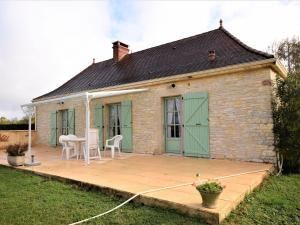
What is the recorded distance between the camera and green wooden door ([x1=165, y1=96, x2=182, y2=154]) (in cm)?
786

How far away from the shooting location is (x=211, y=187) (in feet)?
9.57

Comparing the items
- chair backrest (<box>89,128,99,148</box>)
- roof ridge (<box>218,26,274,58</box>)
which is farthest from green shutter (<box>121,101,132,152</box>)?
roof ridge (<box>218,26,274,58</box>)

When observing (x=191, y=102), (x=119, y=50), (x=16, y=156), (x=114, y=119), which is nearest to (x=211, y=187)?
(x=191, y=102)

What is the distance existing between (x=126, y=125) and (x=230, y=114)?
12.9ft

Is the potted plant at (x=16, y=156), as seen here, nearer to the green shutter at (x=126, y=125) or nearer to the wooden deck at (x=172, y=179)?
the wooden deck at (x=172, y=179)

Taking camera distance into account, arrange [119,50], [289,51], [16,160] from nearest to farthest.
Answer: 1. [16,160]
2. [119,50]
3. [289,51]

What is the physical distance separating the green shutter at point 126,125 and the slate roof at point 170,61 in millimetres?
980

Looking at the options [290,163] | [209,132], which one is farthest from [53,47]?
[290,163]

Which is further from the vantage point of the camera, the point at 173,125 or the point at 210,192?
the point at 173,125

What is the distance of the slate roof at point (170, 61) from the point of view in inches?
283

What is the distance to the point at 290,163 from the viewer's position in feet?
19.0

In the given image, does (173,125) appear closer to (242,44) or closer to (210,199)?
(242,44)

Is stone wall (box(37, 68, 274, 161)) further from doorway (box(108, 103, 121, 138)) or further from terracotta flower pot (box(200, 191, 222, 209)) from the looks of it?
terracotta flower pot (box(200, 191, 222, 209))

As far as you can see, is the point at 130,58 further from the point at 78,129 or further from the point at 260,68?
the point at 260,68
